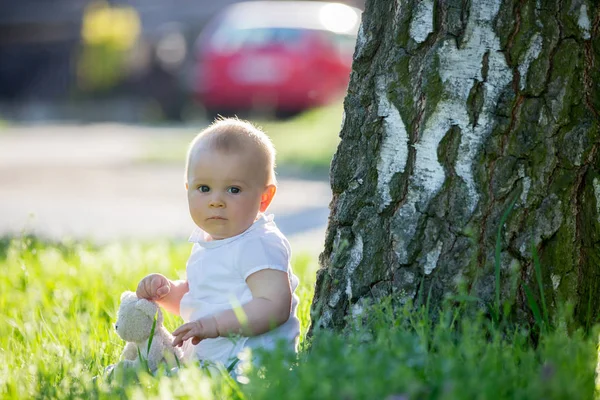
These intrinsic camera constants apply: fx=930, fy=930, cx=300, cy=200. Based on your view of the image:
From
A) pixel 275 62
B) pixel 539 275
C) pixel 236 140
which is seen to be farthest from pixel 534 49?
pixel 275 62

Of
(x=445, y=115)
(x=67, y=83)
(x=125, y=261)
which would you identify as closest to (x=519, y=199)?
(x=445, y=115)

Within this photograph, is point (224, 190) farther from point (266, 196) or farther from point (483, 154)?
point (483, 154)

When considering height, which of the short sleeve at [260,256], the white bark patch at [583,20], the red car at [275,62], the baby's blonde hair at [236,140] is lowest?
the red car at [275,62]

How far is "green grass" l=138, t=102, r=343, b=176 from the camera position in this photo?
9.77m

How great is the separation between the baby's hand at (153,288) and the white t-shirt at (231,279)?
0.22 feet

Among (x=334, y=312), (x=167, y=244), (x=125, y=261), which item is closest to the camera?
(x=334, y=312)

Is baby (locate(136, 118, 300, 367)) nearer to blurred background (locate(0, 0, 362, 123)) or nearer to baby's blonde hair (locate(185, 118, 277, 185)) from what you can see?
baby's blonde hair (locate(185, 118, 277, 185))

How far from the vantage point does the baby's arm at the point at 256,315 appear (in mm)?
2566

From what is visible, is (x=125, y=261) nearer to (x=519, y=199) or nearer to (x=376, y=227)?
(x=376, y=227)

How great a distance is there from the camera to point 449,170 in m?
2.57

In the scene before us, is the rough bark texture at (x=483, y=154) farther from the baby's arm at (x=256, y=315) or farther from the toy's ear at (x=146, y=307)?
the toy's ear at (x=146, y=307)

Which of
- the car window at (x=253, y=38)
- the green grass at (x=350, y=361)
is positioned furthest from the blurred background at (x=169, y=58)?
the green grass at (x=350, y=361)

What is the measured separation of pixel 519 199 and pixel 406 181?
0.31 m

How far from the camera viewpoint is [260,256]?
8.73 feet
